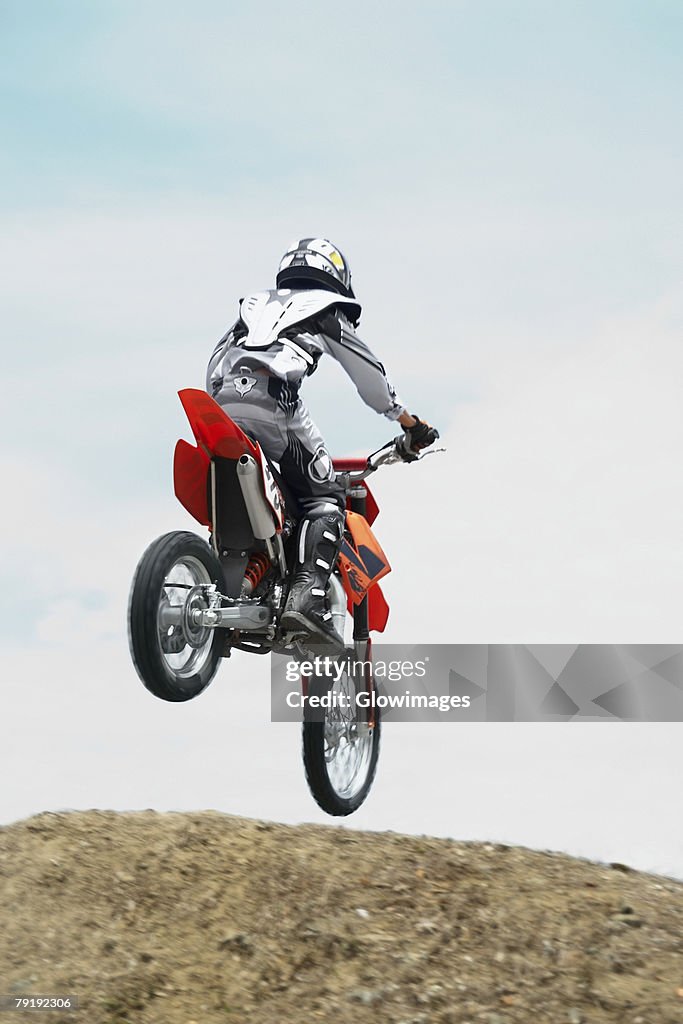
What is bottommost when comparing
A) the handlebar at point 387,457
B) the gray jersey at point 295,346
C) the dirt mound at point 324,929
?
the dirt mound at point 324,929

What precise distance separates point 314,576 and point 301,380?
1.26 metres

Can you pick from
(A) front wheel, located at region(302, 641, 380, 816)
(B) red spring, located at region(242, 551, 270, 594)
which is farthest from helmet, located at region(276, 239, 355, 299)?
(A) front wheel, located at region(302, 641, 380, 816)

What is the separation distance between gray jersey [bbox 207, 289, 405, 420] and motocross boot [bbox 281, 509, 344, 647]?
0.85 metres

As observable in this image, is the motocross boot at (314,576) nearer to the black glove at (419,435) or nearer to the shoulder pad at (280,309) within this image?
the black glove at (419,435)

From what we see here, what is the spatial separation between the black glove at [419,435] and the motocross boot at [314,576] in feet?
2.81

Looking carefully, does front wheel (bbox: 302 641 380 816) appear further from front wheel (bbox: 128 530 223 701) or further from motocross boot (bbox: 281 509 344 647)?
front wheel (bbox: 128 530 223 701)

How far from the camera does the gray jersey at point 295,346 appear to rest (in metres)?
7.86

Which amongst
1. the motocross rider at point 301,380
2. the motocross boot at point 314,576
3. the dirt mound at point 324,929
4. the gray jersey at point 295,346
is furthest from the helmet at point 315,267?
the dirt mound at point 324,929

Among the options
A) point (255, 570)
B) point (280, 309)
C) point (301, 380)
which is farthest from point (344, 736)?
point (280, 309)

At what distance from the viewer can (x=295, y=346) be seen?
7980mm

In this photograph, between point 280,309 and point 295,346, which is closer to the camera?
point 295,346

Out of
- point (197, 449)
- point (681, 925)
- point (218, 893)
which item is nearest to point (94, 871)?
point (218, 893)

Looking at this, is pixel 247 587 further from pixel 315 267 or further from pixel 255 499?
pixel 315 267

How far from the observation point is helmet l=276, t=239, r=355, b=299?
8352mm
